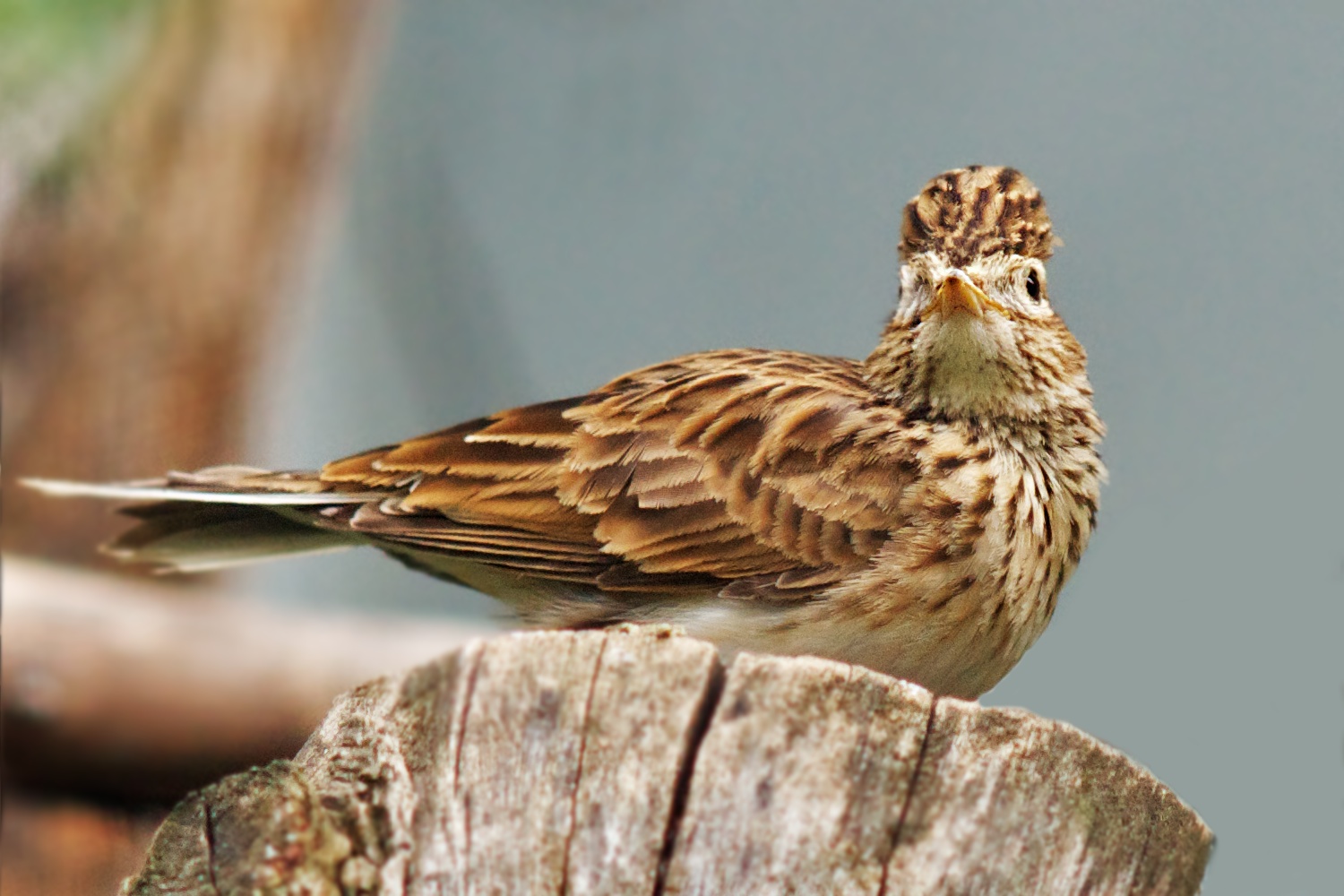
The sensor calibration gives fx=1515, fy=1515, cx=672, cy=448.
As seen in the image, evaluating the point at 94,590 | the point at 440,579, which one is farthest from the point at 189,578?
the point at 440,579

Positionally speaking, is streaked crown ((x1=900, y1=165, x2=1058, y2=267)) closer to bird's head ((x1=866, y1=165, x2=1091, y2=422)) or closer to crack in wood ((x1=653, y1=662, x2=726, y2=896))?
bird's head ((x1=866, y1=165, x2=1091, y2=422))

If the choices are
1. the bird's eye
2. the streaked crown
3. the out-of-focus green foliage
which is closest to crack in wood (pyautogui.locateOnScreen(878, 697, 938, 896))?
the streaked crown

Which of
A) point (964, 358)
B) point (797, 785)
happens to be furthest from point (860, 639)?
point (797, 785)

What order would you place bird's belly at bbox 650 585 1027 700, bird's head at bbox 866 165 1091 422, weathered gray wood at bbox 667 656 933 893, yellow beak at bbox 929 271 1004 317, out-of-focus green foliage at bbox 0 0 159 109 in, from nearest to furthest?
weathered gray wood at bbox 667 656 933 893, bird's belly at bbox 650 585 1027 700, yellow beak at bbox 929 271 1004 317, bird's head at bbox 866 165 1091 422, out-of-focus green foliage at bbox 0 0 159 109

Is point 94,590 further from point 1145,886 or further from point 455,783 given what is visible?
point 1145,886

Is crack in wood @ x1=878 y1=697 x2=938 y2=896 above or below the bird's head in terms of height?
below

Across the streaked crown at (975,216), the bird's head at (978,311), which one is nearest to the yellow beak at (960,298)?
the bird's head at (978,311)

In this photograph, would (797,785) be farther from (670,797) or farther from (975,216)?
(975,216)

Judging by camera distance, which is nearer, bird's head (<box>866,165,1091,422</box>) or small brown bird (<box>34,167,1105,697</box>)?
small brown bird (<box>34,167,1105,697</box>)
